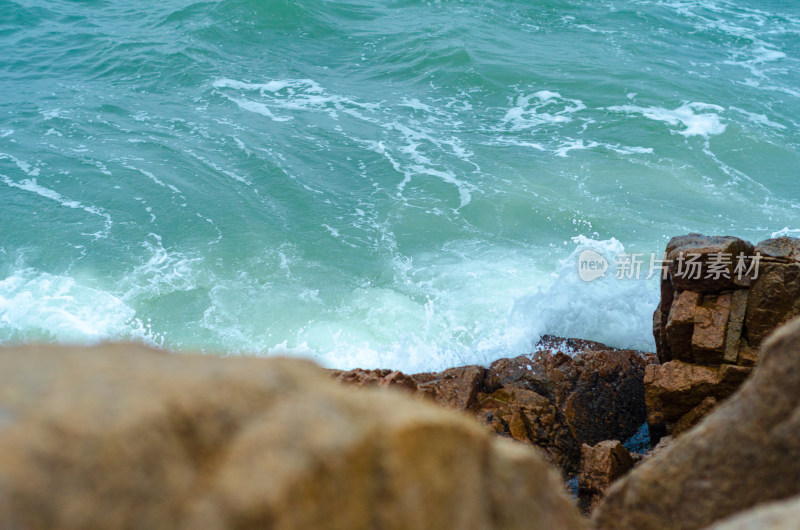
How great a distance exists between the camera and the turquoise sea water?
11.2m

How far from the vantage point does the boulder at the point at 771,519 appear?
83.3 inches

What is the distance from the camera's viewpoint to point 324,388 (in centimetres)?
229

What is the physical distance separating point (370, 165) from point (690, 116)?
8.89 m

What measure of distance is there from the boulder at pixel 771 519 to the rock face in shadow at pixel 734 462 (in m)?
0.65

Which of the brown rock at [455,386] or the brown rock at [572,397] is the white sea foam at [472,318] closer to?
the brown rock at [572,397]

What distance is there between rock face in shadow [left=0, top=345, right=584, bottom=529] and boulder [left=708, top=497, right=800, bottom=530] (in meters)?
0.79

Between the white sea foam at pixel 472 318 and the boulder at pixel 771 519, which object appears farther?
the white sea foam at pixel 472 318

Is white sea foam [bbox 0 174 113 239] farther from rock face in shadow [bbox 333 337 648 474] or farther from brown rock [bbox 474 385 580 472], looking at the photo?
brown rock [bbox 474 385 580 472]

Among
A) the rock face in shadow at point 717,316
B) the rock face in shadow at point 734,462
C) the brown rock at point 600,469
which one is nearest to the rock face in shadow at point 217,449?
the rock face in shadow at point 734,462

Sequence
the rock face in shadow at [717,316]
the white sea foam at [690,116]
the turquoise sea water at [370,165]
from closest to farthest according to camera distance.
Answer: the rock face in shadow at [717,316], the turquoise sea water at [370,165], the white sea foam at [690,116]

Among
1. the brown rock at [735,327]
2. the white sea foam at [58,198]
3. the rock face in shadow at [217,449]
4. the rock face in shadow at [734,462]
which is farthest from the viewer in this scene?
the white sea foam at [58,198]

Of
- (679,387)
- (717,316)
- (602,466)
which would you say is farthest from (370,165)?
(602,466)

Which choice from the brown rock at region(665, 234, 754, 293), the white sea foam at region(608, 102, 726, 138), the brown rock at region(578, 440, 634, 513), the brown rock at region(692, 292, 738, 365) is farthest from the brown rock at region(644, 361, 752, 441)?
the white sea foam at region(608, 102, 726, 138)

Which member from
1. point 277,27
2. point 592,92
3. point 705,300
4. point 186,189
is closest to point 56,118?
point 186,189
